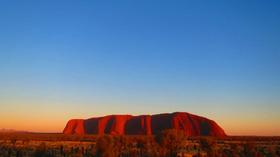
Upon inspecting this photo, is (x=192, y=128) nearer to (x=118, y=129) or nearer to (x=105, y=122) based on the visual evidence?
(x=118, y=129)

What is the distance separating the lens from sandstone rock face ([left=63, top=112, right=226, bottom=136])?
6467 inches

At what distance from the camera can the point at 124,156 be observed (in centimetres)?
4238

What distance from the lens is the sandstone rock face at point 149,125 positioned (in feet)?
539

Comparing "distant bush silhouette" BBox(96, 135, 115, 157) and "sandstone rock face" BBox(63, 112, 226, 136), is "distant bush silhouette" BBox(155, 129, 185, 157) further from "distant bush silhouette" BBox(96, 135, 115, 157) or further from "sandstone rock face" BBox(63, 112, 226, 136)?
"sandstone rock face" BBox(63, 112, 226, 136)

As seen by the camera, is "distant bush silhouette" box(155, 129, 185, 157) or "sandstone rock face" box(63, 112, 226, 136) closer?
"distant bush silhouette" box(155, 129, 185, 157)

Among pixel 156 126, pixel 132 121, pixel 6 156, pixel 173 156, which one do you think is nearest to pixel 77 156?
pixel 6 156

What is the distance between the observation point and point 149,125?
6781 inches

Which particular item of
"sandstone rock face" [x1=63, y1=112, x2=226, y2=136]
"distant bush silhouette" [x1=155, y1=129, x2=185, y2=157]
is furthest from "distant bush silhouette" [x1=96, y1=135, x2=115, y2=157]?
"sandstone rock face" [x1=63, y1=112, x2=226, y2=136]

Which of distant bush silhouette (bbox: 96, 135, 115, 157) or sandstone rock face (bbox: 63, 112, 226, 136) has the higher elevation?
sandstone rock face (bbox: 63, 112, 226, 136)

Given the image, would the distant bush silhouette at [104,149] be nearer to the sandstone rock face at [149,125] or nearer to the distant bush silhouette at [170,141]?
the distant bush silhouette at [170,141]

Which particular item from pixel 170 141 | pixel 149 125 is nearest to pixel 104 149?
pixel 170 141

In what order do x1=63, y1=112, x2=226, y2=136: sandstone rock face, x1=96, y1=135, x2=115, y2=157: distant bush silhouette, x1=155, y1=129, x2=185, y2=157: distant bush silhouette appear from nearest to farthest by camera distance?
1. x1=96, y1=135, x2=115, y2=157: distant bush silhouette
2. x1=155, y1=129, x2=185, y2=157: distant bush silhouette
3. x1=63, y1=112, x2=226, y2=136: sandstone rock face

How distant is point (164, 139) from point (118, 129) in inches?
5337

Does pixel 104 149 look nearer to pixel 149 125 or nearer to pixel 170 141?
pixel 170 141
